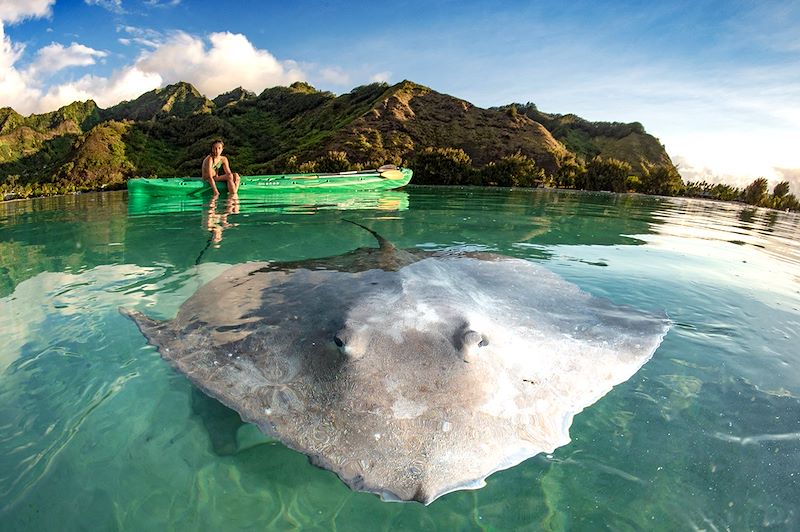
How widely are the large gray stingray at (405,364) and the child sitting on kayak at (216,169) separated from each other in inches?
458

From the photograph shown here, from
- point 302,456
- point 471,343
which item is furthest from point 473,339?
point 302,456

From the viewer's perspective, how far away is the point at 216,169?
13703mm

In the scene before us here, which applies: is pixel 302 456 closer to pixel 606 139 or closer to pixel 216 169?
pixel 216 169

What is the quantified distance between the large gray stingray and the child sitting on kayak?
1164 cm

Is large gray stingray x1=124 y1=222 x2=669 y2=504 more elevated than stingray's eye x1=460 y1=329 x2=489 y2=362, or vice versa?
stingray's eye x1=460 y1=329 x2=489 y2=362

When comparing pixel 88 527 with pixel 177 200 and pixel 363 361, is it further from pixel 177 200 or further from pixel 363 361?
pixel 177 200

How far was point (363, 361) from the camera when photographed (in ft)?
6.45

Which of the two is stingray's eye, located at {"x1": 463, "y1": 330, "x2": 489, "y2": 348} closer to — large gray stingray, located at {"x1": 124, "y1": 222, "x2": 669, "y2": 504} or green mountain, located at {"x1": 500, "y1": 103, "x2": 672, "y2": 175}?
large gray stingray, located at {"x1": 124, "y1": 222, "x2": 669, "y2": 504}

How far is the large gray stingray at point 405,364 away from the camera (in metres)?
1.57

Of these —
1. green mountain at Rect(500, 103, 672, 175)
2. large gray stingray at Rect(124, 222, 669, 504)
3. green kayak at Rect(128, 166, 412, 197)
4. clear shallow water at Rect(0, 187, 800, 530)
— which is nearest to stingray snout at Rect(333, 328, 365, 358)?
large gray stingray at Rect(124, 222, 669, 504)

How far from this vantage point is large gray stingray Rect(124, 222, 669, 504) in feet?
5.16

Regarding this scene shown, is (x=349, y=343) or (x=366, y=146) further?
(x=366, y=146)

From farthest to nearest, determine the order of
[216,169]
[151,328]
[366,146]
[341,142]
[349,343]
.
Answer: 1. [341,142]
2. [366,146]
3. [216,169]
4. [151,328]
5. [349,343]

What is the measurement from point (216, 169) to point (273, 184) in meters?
2.17
